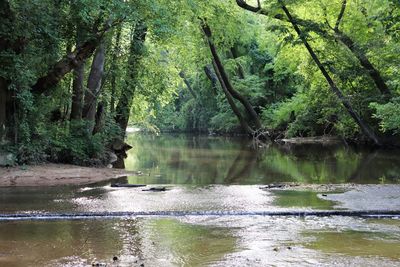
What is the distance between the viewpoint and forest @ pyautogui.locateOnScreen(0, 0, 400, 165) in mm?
14859

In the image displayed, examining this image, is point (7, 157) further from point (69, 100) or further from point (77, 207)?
point (77, 207)

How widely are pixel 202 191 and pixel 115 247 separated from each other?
5.10 m

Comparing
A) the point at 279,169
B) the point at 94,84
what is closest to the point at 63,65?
the point at 94,84

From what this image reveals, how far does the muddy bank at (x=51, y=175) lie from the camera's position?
44.3 feet

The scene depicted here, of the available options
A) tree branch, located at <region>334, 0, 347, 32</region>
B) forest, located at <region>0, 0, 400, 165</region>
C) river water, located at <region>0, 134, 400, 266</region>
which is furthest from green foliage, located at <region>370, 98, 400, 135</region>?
river water, located at <region>0, 134, 400, 266</region>

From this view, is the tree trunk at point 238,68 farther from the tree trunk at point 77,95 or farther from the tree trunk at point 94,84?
the tree trunk at point 77,95

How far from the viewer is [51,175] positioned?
14273mm

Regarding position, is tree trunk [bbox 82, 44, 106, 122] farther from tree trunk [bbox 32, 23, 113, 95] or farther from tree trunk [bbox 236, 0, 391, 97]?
tree trunk [bbox 236, 0, 391, 97]

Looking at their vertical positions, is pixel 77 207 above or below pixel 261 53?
below

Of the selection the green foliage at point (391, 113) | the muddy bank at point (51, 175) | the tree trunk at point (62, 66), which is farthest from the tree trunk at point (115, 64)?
the green foliage at point (391, 113)

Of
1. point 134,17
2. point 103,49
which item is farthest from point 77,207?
point 103,49

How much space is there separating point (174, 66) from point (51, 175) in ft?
54.7

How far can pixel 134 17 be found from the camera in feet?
48.9

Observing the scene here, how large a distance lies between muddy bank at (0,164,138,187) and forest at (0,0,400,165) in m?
0.71
